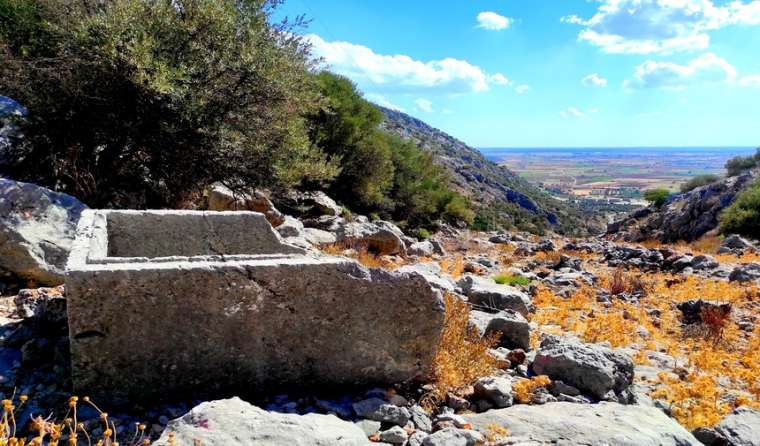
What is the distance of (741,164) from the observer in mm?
40344

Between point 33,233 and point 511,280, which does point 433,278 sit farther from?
point 511,280

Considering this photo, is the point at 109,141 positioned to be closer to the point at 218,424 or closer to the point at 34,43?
the point at 34,43

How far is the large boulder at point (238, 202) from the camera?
37.3 feet

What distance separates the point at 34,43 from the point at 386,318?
9972mm

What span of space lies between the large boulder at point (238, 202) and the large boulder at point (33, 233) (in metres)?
5.41

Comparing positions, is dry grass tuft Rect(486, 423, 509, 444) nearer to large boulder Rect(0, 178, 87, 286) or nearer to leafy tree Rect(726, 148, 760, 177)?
large boulder Rect(0, 178, 87, 286)

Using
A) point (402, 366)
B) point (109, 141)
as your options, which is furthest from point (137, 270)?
point (109, 141)

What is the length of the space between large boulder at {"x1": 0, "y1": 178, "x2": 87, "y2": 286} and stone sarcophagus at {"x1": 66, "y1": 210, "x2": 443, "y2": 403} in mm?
1527

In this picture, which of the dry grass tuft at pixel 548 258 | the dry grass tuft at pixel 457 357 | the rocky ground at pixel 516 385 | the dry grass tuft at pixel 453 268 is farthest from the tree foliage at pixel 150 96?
the dry grass tuft at pixel 548 258

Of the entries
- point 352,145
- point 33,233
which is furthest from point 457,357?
point 352,145

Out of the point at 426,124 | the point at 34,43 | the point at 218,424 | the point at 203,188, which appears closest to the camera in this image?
the point at 218,424

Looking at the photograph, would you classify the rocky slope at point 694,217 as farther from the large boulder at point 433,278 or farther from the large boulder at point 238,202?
the large boulder at point 433,278

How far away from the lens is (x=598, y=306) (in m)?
8.59

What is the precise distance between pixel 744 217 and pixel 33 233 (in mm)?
24071
